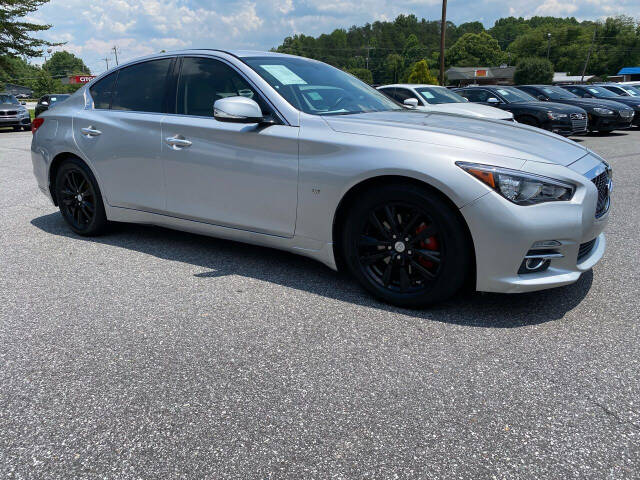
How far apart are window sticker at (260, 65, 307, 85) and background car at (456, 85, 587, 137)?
10.6 metres

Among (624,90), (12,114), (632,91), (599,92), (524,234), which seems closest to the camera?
(524,234)

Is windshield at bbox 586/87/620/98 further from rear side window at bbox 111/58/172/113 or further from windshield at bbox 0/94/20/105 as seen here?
windshield at bbox 0/94/20/105

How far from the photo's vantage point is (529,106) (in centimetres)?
1367

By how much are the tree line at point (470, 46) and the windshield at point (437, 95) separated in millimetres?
79367

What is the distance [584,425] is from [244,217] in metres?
2.49

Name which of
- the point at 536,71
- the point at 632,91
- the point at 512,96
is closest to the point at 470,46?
the point at 536,71

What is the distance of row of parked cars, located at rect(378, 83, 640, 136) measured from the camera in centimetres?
1184

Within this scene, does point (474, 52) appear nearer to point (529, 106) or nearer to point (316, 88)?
point (529, 106)

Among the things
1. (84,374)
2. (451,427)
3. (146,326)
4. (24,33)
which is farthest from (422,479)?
(24,33)

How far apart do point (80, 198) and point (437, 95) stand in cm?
901

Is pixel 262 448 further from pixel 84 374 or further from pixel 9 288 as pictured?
pixel 9 288

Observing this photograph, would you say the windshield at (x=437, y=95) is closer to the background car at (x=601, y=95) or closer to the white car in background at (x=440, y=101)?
the white car in background at (x=440, y=101)

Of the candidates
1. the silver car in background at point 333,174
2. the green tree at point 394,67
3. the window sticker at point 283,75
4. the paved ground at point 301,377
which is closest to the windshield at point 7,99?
the silver car in background at point 333,174

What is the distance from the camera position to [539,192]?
3.05 meters
